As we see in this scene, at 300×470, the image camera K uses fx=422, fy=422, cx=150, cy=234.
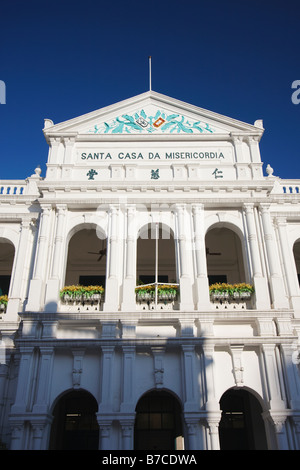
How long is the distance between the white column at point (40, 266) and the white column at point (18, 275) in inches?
44.4

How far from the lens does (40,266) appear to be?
58.6 feet

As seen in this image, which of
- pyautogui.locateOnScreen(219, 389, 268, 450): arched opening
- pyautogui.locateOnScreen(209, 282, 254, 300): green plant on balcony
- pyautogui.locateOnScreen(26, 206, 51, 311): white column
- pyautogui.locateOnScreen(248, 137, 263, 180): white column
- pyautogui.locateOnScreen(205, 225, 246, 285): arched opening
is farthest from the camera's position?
pyautogui.locateOnScreen(205, 225, 246, 285): arched opening

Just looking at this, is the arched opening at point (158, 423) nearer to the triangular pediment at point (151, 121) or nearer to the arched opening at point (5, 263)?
the arched opening at point (5, 263)

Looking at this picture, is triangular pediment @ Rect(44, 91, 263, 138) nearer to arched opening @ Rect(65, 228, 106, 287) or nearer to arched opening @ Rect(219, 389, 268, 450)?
arched opening @ Rect(65, 228, 106, 287)

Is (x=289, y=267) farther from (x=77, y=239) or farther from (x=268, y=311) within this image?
(x=77, y=239)

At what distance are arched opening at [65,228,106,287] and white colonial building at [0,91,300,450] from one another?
6 centimetres

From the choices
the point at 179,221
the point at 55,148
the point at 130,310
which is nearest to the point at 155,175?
the point at 179,221

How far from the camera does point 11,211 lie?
66.1 ft

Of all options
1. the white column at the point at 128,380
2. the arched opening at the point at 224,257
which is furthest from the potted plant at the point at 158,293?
the arched opening at the point at 224,257

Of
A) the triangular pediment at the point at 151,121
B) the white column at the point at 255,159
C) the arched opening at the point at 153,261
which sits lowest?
the arched opening at the point at 153,261

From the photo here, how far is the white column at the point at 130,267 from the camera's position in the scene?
17.0 meters

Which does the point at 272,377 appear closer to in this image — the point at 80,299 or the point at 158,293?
the point at 158,293

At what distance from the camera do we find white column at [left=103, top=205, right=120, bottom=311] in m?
17.0

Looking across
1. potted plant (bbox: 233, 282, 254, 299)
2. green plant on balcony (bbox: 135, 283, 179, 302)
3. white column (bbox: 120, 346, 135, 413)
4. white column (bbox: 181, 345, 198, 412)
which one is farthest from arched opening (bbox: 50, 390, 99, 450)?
potted plant (bbox: 233, 282, 254, 299)
